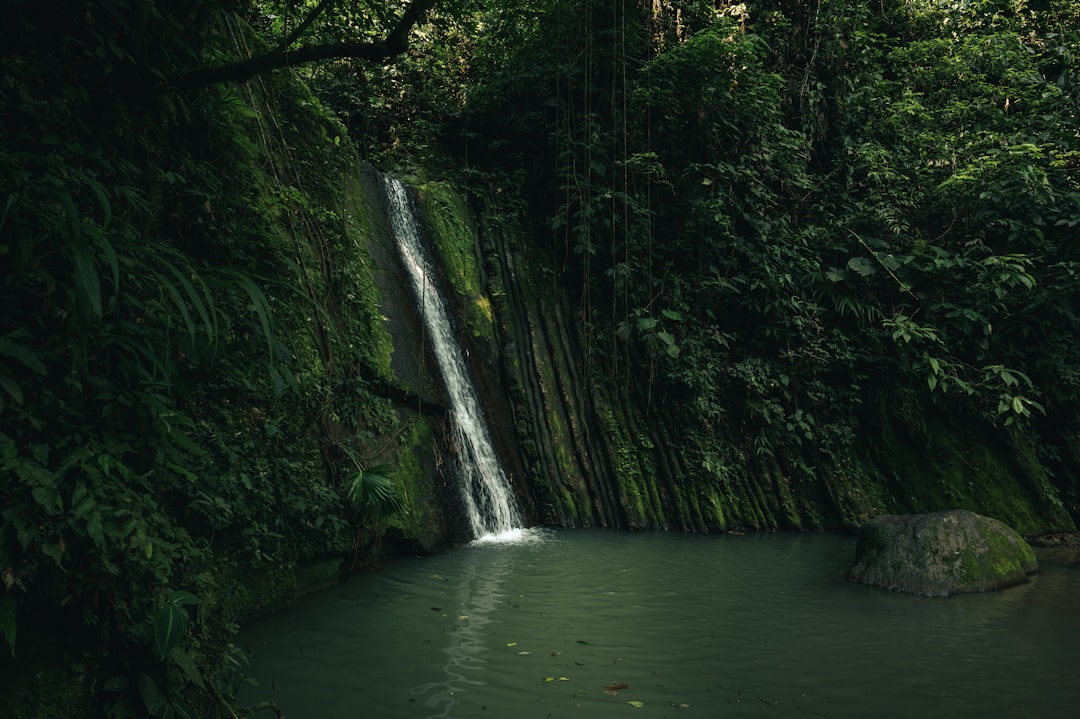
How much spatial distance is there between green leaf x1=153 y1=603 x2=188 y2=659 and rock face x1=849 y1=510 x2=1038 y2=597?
532 centimetres

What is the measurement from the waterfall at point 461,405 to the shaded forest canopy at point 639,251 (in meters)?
0.35

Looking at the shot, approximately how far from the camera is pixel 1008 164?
8234 mm

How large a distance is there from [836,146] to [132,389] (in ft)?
33.5

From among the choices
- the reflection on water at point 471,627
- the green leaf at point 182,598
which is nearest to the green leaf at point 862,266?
the reflection on water at point 471,627

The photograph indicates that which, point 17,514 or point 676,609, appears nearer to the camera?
point 17,514

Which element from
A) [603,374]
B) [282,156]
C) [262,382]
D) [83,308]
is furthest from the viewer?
[603,374]

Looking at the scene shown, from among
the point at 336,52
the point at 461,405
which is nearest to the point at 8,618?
the point at 336,52

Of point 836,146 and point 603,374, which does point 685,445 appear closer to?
point 603,374

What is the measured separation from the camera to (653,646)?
3.95 metres

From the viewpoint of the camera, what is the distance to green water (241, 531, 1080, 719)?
10.5 ft

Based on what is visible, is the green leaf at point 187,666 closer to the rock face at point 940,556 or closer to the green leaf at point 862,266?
the rock face at point 940,556

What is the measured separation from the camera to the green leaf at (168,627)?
218cm

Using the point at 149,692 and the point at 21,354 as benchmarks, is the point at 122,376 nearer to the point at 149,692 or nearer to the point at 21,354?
the point at 21,354

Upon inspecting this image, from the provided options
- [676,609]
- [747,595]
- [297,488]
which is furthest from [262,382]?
[747,595]
